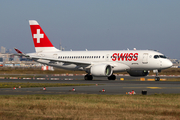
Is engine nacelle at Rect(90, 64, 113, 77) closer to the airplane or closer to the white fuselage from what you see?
the airplane

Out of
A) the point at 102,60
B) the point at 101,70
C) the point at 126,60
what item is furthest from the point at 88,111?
the point at 102,60

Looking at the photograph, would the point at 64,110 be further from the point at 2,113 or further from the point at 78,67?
the point at 78,67

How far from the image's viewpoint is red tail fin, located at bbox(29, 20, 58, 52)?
53.8m

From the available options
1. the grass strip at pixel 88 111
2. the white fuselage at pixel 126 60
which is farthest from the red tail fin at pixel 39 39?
the grass strip at pixel 88 111

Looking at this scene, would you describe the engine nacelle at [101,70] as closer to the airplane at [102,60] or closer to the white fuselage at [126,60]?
the airplane at [102,60]

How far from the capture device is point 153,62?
4428cm

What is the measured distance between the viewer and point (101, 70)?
43750 millimetres

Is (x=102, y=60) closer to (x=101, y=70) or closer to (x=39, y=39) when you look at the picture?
(x=101, y=70)

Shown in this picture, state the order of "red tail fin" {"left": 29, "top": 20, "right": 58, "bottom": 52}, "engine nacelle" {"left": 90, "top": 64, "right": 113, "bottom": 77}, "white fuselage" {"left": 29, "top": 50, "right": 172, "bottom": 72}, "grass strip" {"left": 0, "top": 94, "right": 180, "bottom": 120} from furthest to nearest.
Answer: "red tail fin" {"left": 29, "top": 20, "right": 58, "bottom": 52} < "white fuselage" {"left": 29, "top": 50, "right": 172, "bottom": 72} < "engine nacelle" {"left": 90, "top": 64, "right": 113, "bottom": 77} < "grass strip" {"left": 0, "top": 94, "right": 180, "bottom": 120}

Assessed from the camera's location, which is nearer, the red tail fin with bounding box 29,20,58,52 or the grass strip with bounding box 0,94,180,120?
the grass strip with bounding box 0,94,180,120

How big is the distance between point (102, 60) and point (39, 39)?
13.0 m

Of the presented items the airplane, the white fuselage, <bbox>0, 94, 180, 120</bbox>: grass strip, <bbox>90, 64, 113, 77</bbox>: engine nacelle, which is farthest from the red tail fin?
<bbox>0, 94, 180, 120</bbox>: grass strip

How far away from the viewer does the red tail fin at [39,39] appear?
2120 inches

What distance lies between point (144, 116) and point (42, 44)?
42.7 m
